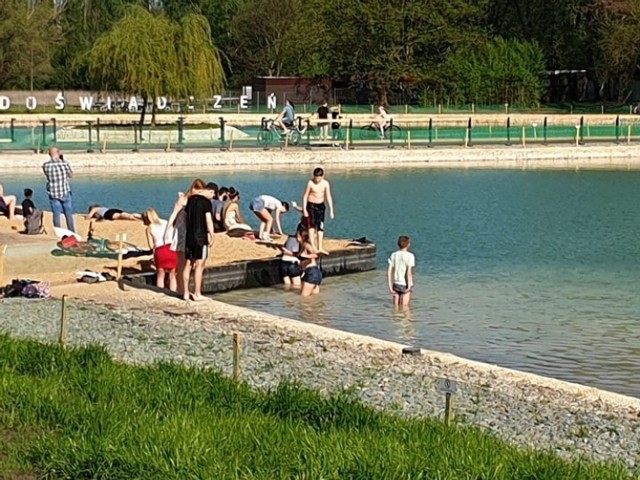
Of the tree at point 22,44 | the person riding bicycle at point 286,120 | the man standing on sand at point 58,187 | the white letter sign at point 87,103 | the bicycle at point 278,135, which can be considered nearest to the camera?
the man standing on sand at point 58,187

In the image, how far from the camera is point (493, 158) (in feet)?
157

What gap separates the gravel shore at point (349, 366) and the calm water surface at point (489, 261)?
5.25 ft

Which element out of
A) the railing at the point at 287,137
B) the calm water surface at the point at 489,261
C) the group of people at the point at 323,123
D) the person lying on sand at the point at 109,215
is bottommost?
the calm water surface at the point at 489,261

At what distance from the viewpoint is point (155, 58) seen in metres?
54.1

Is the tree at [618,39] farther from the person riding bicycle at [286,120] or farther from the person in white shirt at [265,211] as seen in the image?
the person in white shirt at [265,211]

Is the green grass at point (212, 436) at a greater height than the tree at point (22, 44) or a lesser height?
lesser

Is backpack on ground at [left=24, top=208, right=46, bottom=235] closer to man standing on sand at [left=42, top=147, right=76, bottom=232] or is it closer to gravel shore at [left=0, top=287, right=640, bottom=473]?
man standing on sand at [left=42, top=147, right=76, bottom=232]

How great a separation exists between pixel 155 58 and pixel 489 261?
33654mm

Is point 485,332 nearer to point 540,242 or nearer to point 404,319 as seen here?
point 404,319

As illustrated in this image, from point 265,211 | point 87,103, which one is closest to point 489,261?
point 265,211

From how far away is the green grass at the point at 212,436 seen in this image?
23.4 feet

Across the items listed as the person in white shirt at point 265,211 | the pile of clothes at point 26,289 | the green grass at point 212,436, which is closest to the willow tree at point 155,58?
the person in white shirt at point 265,211

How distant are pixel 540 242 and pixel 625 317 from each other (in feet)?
29.5

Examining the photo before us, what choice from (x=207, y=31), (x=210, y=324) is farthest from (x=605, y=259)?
(x=207, y=31)
